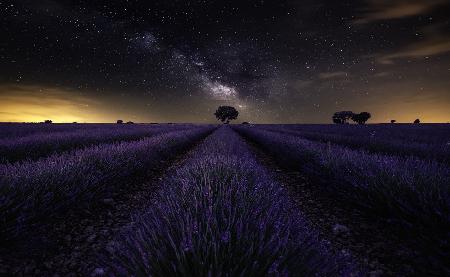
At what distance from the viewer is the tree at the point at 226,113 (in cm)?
8088

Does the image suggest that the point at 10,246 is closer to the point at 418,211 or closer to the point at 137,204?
the point at 137,204

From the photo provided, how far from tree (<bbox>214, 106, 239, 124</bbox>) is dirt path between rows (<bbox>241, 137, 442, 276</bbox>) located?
76960 millimetres

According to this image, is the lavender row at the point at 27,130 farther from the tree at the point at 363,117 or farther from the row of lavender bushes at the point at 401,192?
the tree at the point at 363,117

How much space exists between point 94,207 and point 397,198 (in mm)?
3817

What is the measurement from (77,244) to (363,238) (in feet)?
9.75

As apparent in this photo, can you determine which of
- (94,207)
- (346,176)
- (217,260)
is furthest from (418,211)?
(94,207)

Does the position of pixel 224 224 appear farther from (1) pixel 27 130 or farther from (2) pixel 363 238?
(1) pixel 27 130

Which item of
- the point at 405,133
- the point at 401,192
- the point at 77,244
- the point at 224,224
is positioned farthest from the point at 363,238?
the point at 405,133

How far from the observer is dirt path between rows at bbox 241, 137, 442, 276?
7.39ft

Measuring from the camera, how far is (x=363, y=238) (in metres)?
2.83

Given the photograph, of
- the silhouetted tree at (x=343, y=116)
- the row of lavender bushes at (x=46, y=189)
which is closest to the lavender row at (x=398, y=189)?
the row of lavender bushes at (x=46, y=189)

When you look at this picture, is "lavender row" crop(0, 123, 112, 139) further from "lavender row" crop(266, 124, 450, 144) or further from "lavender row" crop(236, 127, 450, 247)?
"lavender row" crop(266, 124, 450, 144)

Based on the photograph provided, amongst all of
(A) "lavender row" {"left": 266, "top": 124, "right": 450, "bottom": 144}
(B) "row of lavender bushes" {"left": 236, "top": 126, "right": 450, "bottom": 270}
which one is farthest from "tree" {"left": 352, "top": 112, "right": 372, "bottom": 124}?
(B) "row of lavender bushes" {"left": 236, "top": 126, "right": 450, "bottom": 270}

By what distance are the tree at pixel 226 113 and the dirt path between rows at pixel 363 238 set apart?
77.0 metres
